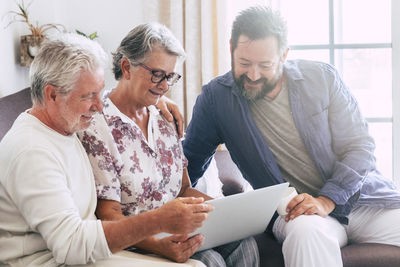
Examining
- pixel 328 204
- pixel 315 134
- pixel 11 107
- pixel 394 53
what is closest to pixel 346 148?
pixel 315 134

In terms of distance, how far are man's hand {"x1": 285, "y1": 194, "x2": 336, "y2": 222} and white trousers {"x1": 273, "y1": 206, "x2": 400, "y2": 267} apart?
0.07ft

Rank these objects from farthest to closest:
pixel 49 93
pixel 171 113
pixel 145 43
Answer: pixel 171 113 → pixel 145 43 → pixel 49 93

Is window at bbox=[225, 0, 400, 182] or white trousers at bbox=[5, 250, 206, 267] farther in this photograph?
window at bbox=[225, 0, 400, 182]

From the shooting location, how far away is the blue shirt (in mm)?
1922

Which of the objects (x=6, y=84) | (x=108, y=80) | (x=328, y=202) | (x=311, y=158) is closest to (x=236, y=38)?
(x=311, y=158)

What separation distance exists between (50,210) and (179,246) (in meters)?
0.40

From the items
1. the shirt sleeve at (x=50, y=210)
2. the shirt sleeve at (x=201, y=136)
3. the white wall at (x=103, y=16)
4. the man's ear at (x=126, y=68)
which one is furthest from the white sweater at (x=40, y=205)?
the white wall at (x=103, y=16)

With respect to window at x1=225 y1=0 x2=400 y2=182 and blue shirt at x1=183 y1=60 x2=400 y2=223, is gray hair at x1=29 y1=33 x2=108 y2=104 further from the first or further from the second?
window at x1=225 y1=0 x2=400 y2=182

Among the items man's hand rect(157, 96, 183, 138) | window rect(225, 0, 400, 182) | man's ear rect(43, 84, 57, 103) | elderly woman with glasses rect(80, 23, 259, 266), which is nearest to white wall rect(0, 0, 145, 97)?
window rect(225, 0, 400, 182)

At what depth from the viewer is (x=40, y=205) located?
1257 millimetres

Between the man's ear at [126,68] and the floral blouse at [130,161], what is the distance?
100 millimetres

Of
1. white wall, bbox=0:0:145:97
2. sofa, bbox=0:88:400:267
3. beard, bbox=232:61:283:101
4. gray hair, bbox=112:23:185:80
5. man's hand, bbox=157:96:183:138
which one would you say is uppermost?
white wall, bbox=0:0:145:97

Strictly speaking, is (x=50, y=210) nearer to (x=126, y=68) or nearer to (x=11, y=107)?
(x=126, y=68)

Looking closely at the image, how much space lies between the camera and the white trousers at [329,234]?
65.1 inches
